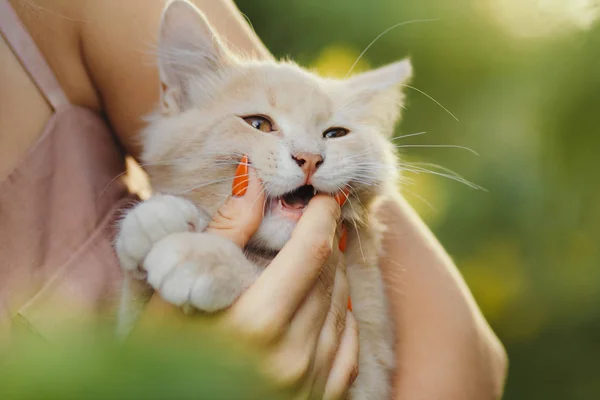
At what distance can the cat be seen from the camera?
1.62 feet

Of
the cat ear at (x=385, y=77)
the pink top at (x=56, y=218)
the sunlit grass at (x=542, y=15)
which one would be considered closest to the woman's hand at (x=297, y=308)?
the pink top at (x=56, y=218)

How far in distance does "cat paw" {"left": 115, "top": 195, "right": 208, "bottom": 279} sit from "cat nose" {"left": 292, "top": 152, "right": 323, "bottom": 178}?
118 mm

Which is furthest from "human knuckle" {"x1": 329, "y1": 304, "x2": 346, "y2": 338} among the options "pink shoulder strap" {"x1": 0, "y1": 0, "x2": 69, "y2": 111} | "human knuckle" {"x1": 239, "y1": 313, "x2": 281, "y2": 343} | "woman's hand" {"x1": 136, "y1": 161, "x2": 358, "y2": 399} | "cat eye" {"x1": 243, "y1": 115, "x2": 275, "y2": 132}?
"pink shoulder strap" {"x1": 0, "y1": 0, "x2": 69, "y2": 111}

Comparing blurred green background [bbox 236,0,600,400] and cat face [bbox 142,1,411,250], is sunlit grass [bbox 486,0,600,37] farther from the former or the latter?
cat face [bbox 142,1,411,250]

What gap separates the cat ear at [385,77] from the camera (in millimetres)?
678

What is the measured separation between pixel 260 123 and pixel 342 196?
4.7 inches

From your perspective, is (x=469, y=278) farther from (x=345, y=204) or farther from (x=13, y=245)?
(x=13, y=245)

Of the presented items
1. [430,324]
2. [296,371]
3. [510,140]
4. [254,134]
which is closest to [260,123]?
[254,134]

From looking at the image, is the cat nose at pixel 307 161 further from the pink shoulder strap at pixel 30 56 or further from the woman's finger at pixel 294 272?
the pink shoulder strap at pixel 30 56

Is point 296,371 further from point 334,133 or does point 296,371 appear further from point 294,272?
point 334,133

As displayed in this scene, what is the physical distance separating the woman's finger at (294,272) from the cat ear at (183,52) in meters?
0.20

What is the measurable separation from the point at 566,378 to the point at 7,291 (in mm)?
864

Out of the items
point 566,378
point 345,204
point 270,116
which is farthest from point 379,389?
point 566,378

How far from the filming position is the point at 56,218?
54 cm
